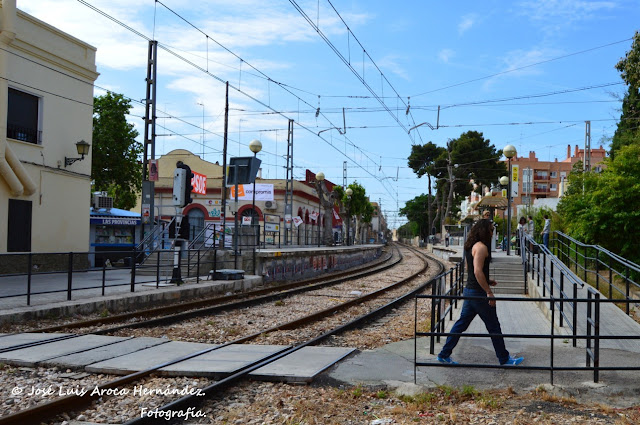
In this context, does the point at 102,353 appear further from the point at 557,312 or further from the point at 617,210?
the point at 617,210

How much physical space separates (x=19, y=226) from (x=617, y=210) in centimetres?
1803

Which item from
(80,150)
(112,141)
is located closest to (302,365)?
(80,150)

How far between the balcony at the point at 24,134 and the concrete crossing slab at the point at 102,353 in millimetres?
12886

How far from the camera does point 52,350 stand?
7.91 m

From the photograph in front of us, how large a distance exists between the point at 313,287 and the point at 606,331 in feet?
36.9

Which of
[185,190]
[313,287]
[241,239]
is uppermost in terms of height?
[185,190]

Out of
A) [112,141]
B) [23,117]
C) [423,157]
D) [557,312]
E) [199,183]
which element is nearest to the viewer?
[557,312]

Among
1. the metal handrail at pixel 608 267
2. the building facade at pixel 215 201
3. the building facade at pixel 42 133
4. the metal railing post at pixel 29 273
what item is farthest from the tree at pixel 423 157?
the metal railing post at pixel 29 273

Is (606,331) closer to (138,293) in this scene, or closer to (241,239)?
(138,293)

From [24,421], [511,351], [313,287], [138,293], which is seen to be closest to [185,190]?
[138,293]

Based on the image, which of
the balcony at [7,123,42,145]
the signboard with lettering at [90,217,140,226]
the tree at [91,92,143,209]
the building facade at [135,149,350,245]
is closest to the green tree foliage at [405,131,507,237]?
the building facade at [135,149,350,245]

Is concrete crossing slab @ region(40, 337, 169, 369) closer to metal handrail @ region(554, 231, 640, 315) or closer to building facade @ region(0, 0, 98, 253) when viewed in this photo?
metal handrail @ region(554, 231, 640, 315)

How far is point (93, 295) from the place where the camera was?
13641 mm

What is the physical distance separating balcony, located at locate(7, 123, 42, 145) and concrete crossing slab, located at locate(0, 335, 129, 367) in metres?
12.3
